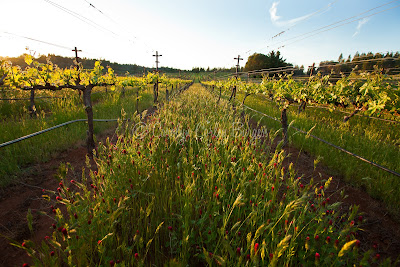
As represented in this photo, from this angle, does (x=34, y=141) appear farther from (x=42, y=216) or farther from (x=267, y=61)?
(x=267, y=61)

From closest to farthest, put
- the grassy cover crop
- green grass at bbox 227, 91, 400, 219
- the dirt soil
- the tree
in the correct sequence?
the grassy cover crop
the dirt soil
green grass at bbox 227, 91, 400, 219
the tree

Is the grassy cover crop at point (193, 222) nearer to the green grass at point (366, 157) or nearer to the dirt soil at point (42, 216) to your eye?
the dirt soil at point (42, 216)

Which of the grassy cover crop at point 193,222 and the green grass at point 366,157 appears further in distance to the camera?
the green grass at point 366,157

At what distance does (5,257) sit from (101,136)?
4033 millimetres

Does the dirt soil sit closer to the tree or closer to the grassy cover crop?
the grassy cover crop

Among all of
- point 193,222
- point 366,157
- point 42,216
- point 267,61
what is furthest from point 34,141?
point 267,61

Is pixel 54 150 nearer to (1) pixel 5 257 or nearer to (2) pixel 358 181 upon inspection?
(1) pixel 5 257

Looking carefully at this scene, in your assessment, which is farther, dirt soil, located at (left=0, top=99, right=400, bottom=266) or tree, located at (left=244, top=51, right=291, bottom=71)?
tree, located at (left=244, top=51, right=291, bottom=71)

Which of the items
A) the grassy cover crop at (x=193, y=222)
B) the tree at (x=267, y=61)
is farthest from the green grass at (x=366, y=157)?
the tree at (x=267, y=61)

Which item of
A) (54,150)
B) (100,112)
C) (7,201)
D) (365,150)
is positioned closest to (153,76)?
(100,112)

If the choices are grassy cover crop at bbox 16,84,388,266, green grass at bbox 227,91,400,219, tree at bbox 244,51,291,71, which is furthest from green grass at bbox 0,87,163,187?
tree at bbox 244,51,291,71

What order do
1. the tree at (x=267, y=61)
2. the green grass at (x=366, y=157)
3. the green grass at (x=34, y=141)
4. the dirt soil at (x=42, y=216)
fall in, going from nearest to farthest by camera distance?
the dirt soil at (x=42, y=216) < the green grass at (x=366, y=157) < the green grass at (x=34, y=141) < the tree at (x=267, y=61)

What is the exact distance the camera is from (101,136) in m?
5.50

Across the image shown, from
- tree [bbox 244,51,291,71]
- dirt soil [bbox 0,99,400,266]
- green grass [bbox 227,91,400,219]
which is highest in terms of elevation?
tree [bbox 244,51,291,71]
